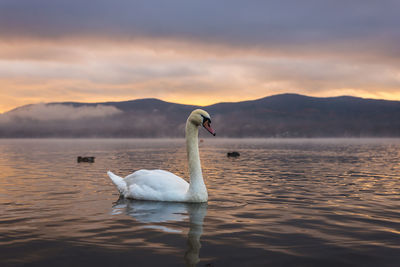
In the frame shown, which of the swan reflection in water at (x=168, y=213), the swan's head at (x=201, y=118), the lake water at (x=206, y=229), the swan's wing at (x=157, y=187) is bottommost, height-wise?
the lake water at (x=206, y=229)

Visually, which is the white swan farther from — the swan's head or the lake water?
the lake water

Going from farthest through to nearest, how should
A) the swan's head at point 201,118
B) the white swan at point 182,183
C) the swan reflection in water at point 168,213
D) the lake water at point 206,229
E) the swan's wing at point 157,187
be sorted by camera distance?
the swan's wing at point 157,187 → the white swan at point 182,183 → the swan's head at point 201,118 → the swan reflection in water at point 168,213 → the lake water at point 206,229

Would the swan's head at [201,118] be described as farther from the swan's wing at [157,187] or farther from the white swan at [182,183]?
the swan's wing at [157,187]

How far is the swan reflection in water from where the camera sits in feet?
26.3

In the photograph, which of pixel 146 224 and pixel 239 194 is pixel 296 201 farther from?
pixel 146 224

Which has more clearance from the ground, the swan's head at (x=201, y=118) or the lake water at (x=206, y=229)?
the swan's head at (x=201, y=118)

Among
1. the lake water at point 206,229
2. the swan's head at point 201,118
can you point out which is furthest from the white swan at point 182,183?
the lake water at point 206,229

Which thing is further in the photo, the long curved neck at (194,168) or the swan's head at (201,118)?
the long curved neck at (194,168)

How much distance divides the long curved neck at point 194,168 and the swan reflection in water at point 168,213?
40 cm

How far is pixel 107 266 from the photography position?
604 centimetres

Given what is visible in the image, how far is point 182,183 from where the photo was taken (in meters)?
12.2

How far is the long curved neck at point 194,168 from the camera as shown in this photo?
36.7 ft

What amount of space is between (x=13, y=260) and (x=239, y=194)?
348 inches

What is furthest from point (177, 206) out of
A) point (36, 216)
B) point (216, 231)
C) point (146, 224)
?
point (36, 216)
